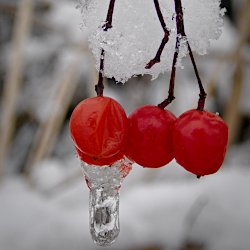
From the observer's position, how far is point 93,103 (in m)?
0.69

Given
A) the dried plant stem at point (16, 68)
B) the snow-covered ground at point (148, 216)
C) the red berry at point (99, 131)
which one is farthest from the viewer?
the dried plant stem at point (16, 68)

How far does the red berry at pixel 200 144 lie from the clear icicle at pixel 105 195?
75 millimetres

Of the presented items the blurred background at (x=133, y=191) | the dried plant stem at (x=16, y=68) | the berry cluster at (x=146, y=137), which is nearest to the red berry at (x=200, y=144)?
the berry cluster at (x=146, y=137)

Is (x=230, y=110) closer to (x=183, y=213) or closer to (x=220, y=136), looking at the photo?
(x=183, y=213)

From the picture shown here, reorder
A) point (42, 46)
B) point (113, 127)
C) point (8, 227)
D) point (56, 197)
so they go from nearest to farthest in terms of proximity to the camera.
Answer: point (113, 127) → point (8, 227) → point (56, 197) → point (42, 46)

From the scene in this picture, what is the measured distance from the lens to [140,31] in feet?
2.43

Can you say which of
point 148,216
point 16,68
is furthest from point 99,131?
point 16,68

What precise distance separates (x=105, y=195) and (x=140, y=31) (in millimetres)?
211

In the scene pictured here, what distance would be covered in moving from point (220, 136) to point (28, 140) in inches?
78.7

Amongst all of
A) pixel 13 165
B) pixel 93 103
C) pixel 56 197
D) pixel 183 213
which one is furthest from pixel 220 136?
pixel 13 165

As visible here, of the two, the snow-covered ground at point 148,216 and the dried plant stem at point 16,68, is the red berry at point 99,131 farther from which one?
the dried plant stem at point 16,68

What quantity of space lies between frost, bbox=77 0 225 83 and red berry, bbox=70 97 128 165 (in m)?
0.06

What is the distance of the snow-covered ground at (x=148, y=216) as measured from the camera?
1.73 m

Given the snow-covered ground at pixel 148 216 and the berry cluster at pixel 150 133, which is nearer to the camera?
the berry cluster at pixel 150 133
